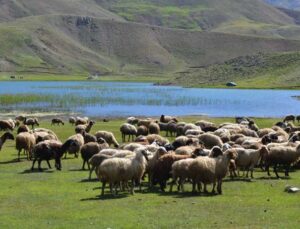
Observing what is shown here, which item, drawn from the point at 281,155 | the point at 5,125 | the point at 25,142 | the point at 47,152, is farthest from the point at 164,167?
the point at 5,125

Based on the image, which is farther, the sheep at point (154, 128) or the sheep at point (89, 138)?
the sheep at point (154, 128)

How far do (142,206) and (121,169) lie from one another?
252 centimetres

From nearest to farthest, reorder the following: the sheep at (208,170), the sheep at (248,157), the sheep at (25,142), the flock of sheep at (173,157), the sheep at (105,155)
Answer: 1. the sheep at (208,170)
2. the flock of sheep at (173,157)
3. the sheep at (105,155)
4. the sheep at (248,157)
5. the sheep at (25,142)

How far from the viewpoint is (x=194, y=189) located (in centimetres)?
2350

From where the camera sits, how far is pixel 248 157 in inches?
1114

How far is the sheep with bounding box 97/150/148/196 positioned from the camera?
74.2 feet

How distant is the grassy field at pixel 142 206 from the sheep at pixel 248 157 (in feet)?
3.49

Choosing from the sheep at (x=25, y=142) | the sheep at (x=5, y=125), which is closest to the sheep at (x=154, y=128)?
the sheep at (x=5, y=125)

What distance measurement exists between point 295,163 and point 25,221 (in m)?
17.6

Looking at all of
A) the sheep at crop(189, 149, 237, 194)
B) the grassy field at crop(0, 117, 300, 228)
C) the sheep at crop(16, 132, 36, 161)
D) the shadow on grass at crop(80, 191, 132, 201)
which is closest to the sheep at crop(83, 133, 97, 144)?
the sheep at crop(16, 132, 36, 161)

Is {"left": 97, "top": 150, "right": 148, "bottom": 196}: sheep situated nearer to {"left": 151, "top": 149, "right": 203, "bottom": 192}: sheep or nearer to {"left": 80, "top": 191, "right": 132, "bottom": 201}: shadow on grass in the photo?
{"left": 80, "top": 191, "right": 132, "bottom": 201}: shadow on grass

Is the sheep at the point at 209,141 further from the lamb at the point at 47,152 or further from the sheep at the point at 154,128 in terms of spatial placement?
the sheep at the point at 154,128

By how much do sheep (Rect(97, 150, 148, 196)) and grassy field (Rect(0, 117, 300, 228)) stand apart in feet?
2.43

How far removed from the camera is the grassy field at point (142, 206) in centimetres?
1838
